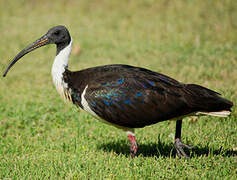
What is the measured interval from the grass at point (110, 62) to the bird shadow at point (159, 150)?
0.05 feet

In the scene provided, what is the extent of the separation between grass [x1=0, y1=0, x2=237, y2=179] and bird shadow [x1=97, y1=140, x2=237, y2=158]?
17 mm

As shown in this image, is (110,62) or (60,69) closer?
(60,69)

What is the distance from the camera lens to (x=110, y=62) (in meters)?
10.5

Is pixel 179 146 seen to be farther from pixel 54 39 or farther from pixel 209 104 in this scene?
pixel 54 39

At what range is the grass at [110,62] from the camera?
5.19 meters

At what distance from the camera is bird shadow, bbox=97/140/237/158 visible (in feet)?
18.5

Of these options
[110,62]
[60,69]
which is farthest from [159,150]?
[110,62]

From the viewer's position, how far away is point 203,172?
16.1 ft

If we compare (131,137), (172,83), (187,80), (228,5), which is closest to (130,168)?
(131,137)

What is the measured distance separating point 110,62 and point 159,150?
493 centimetres

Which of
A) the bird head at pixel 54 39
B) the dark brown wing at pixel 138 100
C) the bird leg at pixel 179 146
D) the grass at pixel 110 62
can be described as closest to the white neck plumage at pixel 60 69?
the bird head at pixel 54 39

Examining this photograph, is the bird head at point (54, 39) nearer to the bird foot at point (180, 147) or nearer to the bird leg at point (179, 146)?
the bird leg at point (179, 146)

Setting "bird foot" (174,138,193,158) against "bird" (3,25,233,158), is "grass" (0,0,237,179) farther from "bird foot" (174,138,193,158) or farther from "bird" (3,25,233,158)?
"bird" (3,25,233,158)

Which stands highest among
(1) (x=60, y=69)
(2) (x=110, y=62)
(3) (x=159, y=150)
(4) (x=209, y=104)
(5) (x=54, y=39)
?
(5) (x=54, y=39)
